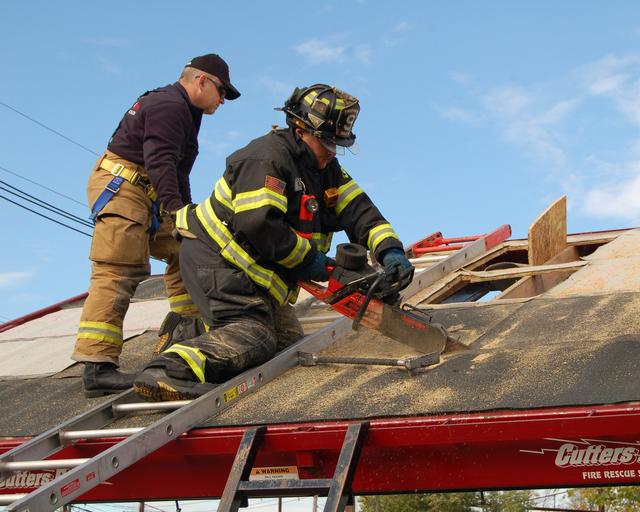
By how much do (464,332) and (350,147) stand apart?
4.08ft

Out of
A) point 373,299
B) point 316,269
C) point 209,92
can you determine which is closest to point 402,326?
point 373,299

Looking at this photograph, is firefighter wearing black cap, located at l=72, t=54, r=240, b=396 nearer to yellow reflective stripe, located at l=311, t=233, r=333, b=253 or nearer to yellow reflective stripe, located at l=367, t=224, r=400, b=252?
yellow reflective stripe, located at l=311, t=233, r=333, b=253

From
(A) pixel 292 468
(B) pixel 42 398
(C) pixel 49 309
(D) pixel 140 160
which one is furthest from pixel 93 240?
(C) pixel 49 309

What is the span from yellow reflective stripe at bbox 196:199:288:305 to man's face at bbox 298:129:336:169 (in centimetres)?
65

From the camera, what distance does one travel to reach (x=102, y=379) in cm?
519

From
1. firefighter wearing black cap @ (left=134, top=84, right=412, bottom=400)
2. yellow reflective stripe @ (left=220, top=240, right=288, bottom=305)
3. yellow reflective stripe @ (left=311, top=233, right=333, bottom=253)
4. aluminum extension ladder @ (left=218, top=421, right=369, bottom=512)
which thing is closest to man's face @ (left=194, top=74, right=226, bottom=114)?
firefighter wearing black cap @ (left=134, top=84, right=412, bottom=400)

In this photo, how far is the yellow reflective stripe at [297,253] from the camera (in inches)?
186

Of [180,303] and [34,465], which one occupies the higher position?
[180,303]

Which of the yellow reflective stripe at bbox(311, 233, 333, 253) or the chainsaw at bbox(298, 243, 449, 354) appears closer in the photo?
the chainsaw at bbox(298, 243, 449, 354)

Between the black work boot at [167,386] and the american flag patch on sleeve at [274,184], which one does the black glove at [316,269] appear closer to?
the american flag patch on sleeve at [274,184]

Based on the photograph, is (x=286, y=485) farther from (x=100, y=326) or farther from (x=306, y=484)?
(x=100, y=326)

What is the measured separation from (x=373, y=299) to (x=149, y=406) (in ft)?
4.35

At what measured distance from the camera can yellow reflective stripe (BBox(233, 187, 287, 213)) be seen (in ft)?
15.2

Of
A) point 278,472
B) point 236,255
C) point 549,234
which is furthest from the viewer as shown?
point 549,234
